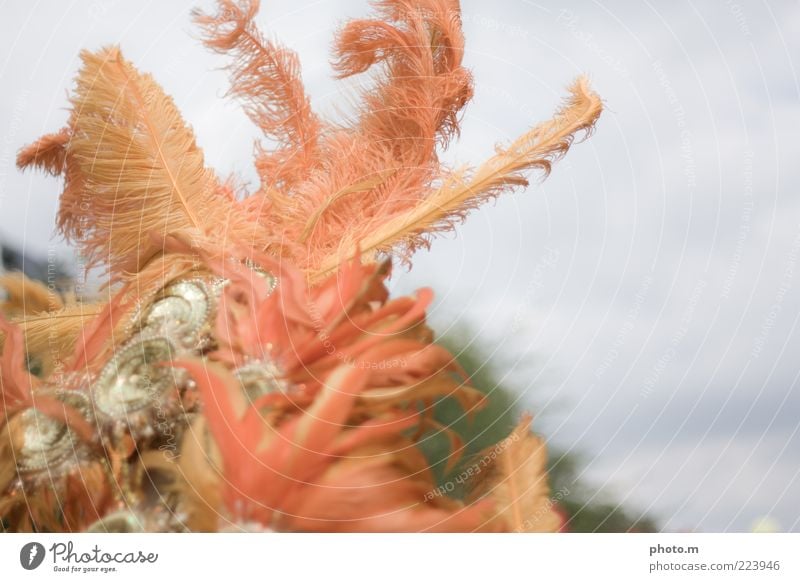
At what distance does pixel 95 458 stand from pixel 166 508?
107 mm

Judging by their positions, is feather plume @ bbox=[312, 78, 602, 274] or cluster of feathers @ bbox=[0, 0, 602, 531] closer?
cluster of feathers @ bbox=[0, 0, 602, 531]

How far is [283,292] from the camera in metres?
1.18

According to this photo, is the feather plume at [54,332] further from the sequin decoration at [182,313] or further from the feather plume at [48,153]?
the feather plume at [48,153]

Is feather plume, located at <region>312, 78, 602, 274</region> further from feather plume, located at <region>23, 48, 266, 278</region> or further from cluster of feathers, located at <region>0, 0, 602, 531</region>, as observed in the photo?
feather plume, located at <region>23, 48, 266, 278</region>

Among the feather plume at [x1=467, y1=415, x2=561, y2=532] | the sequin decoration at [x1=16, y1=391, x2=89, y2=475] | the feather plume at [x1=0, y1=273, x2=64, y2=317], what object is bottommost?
the feather plume at [x1=467, y1=415, x2=561, y2=532]

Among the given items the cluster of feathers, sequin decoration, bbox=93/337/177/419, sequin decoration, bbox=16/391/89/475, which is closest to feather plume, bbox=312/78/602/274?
the cluster of feathers

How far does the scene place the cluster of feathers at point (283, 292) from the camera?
112 centimetres

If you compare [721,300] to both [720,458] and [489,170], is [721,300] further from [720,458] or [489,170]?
[489,170]

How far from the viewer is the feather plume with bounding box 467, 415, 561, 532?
1181 mm

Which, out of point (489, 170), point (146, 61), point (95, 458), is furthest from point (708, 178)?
point (95, 458)
